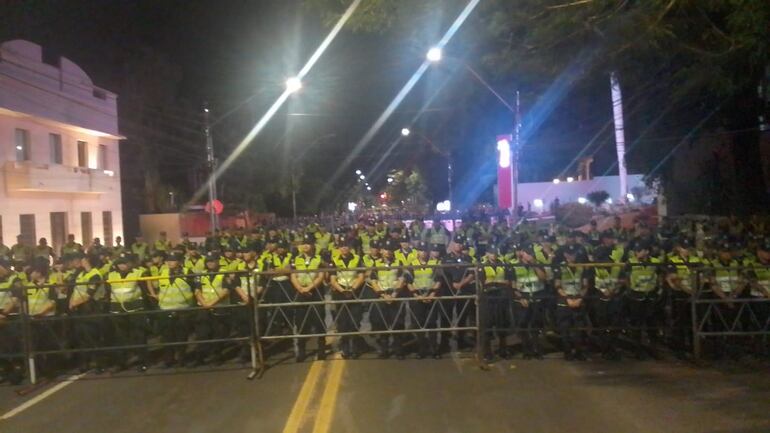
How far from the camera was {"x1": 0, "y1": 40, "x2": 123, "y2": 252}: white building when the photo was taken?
2305cm

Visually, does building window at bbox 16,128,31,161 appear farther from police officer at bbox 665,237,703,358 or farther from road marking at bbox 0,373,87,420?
police officer at bbox 665,237,703,358

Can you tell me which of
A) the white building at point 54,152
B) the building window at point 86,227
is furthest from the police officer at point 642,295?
the building window at point 86,227

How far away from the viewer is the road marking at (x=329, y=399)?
6.94 meters

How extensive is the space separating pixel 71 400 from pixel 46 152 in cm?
1971

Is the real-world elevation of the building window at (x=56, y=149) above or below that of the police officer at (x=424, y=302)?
above

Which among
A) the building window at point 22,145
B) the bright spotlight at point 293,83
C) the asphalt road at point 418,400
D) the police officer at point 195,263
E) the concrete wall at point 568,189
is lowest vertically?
the asphalt road at point 418,400

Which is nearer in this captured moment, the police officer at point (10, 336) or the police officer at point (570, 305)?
the police officer at point (10, 336)

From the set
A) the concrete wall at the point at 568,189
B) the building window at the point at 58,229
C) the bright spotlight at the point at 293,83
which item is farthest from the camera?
the concrete wall at the point at 568,189

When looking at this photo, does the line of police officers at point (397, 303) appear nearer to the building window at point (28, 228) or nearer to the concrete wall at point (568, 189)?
the building window at point (28, 228)

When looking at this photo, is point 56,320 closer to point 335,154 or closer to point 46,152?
point 46,152

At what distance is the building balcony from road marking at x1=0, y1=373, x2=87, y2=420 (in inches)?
614

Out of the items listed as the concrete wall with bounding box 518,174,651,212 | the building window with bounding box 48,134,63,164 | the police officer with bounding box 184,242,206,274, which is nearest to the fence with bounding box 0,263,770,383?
the police officer with bounding box 184,242,206,274

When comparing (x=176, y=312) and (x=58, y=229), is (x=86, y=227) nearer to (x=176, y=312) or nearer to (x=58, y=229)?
(x=58, y=229)

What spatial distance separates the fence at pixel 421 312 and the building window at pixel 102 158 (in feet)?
74.1
